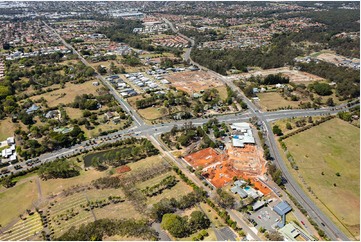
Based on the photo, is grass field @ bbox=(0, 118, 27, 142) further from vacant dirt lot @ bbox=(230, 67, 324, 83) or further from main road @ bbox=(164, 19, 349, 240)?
vacant dirt lot @ bbox=(230, 67, 324, 83)

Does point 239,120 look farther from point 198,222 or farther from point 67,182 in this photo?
point 67,182

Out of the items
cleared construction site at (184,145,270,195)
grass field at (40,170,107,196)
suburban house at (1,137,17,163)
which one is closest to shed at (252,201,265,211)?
cleared construction site at (184,145,270,195)

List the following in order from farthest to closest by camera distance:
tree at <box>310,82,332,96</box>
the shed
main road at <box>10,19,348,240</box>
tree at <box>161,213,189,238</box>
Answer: tree at <box>310,82,332,96</box> < the shed < main road at <box>10,19,348,240</box> < tree at <box>161,213,189,238</box>

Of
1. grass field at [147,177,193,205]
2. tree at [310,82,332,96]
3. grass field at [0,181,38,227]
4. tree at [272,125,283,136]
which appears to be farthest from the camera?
tree at [310,82,332,96]

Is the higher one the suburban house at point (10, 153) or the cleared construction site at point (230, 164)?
the cleared construction site at point (230, 164)

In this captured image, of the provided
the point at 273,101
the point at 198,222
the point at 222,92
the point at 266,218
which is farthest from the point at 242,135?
the point at 198,222

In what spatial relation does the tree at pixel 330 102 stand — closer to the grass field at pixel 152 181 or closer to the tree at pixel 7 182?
the grass field at pixel 152 181

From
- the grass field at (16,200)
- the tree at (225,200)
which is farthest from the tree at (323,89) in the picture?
the grass field at (16,200)
